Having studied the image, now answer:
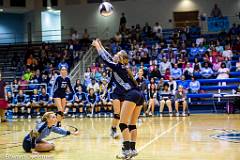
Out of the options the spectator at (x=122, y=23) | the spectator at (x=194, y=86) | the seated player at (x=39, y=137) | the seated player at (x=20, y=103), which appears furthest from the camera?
the spectator at (x=122, y=23)

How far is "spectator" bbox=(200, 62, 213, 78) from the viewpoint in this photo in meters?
18.8

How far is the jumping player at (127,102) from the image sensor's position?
714 cm

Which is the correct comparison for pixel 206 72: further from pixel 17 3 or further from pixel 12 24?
pixel 12 24

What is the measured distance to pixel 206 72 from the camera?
18.8 meters

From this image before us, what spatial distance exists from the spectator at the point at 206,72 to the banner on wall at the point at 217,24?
7.04 metres

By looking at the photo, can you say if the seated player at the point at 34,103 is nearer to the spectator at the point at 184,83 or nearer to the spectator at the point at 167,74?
the spectator at the point at 167,74

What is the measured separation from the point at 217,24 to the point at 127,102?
19.6 metres

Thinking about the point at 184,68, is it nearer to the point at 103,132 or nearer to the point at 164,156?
the point at 103,132

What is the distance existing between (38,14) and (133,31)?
10168 mm

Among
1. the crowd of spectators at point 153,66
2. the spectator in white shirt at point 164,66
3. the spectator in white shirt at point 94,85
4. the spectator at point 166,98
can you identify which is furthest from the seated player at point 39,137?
the spectator in white shirt at point 164,66

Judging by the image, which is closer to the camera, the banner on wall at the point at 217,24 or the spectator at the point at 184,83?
the spectator at the point at 184,83

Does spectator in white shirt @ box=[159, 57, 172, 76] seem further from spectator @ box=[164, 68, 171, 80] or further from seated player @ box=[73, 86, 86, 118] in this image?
seated player @ box=[73, 86, 86, 118]

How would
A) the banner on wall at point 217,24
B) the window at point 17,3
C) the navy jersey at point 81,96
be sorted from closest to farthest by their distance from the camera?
the navy jersey at point 81,96 → the banner on wall at point 217,24 → the window at point 17,3

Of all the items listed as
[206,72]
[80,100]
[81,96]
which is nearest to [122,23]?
[206,72]
